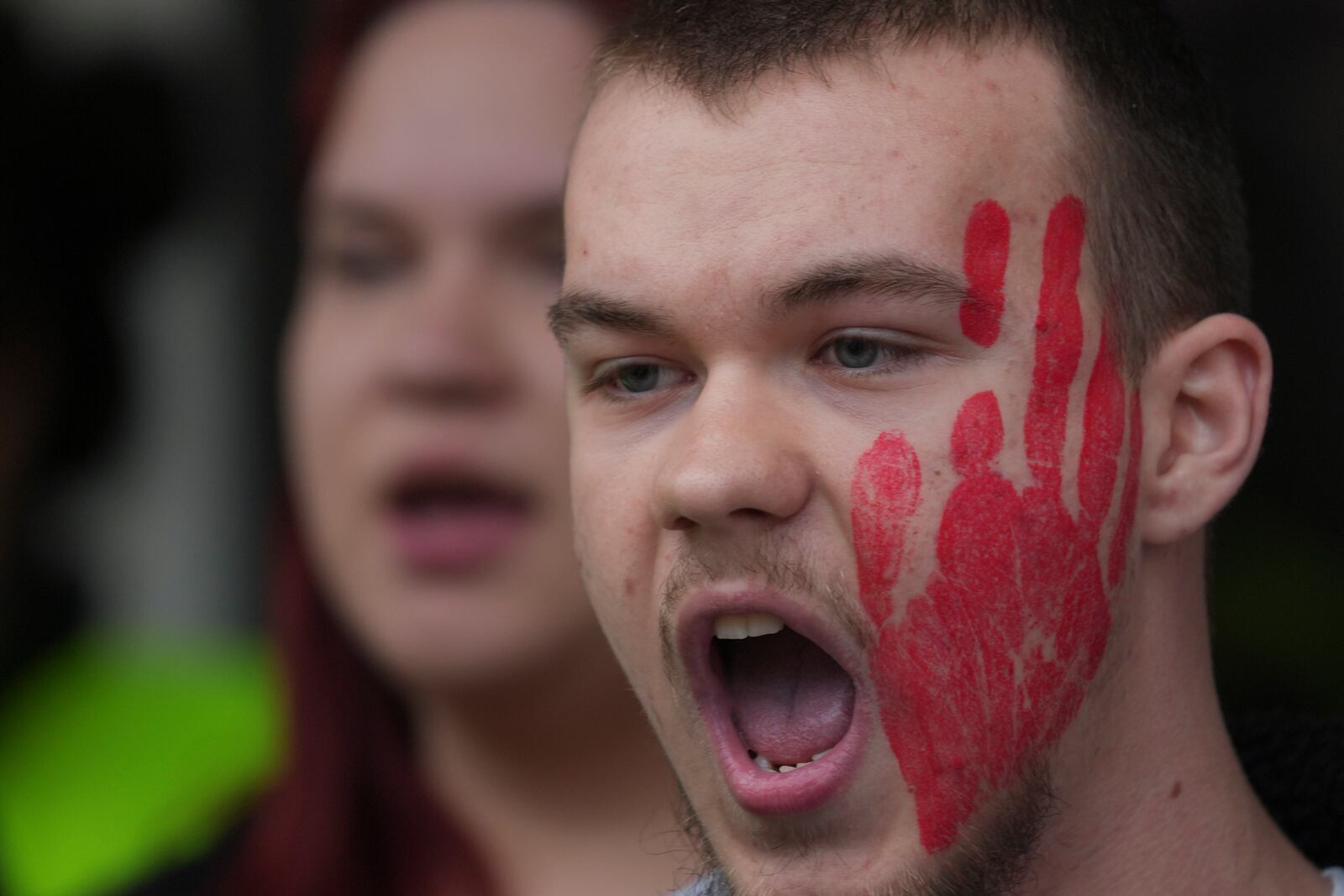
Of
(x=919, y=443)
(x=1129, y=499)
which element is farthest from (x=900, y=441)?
(x=1129, y=499)

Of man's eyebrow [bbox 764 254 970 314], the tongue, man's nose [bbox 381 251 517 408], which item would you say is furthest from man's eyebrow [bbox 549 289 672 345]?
man's nose [bbox 381 251 517 408]

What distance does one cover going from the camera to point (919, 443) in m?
1.79

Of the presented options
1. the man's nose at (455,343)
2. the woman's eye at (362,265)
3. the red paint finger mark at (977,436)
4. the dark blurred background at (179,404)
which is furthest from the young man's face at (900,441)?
the dark blurred background at (179,404)

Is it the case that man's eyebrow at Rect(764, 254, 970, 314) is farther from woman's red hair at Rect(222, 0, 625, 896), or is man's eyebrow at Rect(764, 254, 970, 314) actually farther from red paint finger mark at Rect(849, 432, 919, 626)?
woman's red hair at Rect(222, 0, 625, 896)

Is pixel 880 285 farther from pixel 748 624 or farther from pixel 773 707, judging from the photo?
pixel 773 707

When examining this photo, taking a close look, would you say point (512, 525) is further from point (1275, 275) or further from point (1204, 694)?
point (1275, 275)

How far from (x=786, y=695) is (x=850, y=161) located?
1.95 feet

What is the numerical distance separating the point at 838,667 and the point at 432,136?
1388 millimetres

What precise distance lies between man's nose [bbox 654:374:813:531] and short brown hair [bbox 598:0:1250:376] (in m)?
0.34

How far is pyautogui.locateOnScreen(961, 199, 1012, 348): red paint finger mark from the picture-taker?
1809mm

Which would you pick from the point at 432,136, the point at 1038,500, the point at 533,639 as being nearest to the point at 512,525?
the point at 533,639

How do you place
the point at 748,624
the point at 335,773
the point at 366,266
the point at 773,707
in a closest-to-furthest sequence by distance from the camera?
the point at 748,624
the point at 773,707
the point at 366,266
the point at 335,773

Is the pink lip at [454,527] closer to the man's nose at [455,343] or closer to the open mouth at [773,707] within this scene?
the man's nose at [455,343]

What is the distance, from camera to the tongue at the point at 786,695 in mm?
1908
